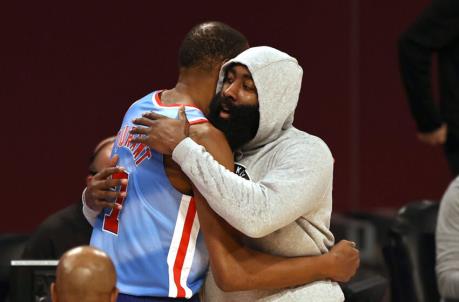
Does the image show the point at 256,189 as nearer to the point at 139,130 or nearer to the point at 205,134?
the point at 205,134

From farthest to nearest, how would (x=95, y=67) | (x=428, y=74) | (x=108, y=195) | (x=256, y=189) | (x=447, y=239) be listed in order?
(x=95, y=67) < (x=428, y=74) < (x=447, y=239) < (x=108, y=195) < (x=256, y=189)

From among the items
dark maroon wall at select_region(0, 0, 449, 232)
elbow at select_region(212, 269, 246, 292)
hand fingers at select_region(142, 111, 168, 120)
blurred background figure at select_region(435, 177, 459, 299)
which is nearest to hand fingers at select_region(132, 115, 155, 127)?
hand fingers at select_region(142, 111, 168, 120)

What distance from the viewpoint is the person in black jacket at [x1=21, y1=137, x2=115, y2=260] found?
4.16m

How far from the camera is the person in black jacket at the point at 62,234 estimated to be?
4.16m

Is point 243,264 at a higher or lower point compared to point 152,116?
lower

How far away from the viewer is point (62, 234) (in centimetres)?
423

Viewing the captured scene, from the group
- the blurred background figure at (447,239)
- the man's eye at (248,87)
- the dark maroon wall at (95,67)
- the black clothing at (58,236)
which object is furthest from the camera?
the dark maroon wall at (95,67)

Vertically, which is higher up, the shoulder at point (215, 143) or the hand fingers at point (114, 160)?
the shoulder at point (215, 143)

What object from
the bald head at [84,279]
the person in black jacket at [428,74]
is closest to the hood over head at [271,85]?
the bald head at [84,279]

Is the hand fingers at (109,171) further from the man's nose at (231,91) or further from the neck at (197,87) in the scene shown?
the man's nose at (231,91)

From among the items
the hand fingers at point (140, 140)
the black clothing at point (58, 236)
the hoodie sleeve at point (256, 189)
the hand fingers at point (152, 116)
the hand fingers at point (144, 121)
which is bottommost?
the black clothing at point (58, 236)

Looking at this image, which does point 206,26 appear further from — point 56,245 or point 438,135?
point 438,135

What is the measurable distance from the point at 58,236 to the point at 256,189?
5.72 feet

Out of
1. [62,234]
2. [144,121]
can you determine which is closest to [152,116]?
[144,121]
